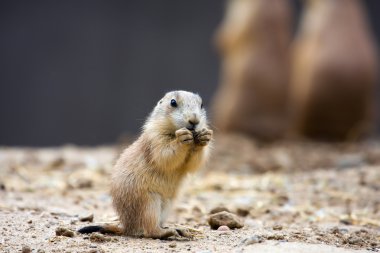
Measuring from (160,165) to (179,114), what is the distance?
1.09 ft

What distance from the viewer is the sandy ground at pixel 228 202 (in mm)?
4047

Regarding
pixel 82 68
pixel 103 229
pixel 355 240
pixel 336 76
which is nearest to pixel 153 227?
pixel 103 229

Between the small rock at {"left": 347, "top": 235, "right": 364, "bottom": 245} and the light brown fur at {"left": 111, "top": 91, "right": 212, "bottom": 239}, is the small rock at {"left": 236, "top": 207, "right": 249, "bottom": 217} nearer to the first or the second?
the light brown fur at {"left": 111, "top": 91, "right": 212, "bottom": 239}

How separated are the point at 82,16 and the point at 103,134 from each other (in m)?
2.38

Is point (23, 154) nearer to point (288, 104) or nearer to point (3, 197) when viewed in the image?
point (3, 197)

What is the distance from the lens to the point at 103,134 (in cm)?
1509

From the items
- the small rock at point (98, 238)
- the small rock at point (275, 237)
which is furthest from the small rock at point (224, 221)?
the small rock at point (98, 238)

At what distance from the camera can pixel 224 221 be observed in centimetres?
458

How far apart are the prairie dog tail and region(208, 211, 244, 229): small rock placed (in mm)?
593

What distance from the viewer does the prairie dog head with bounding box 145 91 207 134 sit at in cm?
443

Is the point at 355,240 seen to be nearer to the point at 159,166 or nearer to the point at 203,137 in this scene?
the point at 203,137

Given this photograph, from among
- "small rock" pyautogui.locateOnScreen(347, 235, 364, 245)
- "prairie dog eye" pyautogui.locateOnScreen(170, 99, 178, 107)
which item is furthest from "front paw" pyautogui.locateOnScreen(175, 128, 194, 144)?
"small rock" pyautogui.locateOnScreen(347, 235, 364, 245)

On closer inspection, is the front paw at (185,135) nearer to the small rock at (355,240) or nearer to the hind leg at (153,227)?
the hind leg at (153,227)

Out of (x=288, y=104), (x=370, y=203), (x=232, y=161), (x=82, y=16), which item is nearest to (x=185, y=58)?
(x=82, y=16)
